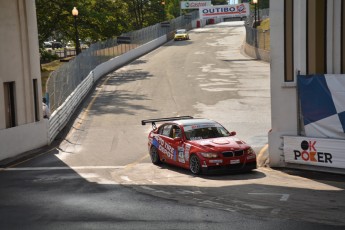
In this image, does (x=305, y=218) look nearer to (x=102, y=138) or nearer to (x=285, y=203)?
(x=285, y=203)

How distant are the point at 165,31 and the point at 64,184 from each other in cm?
6550

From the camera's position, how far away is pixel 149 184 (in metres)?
16.8

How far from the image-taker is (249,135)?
2556 centimetres

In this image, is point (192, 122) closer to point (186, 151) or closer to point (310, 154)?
point (186, 151)

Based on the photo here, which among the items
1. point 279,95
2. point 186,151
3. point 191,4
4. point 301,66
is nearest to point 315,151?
point 279,95

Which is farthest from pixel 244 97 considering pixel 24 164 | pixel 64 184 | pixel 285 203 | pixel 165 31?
pixel 165 31

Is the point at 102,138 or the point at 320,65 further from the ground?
the point at 320,65

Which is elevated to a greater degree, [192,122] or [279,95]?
[279,95]

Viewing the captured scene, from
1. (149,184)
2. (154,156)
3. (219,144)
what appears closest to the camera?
(149,184)

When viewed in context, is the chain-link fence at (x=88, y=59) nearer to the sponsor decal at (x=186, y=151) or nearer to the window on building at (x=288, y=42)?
the sponsor decal at (x=186, y=151)

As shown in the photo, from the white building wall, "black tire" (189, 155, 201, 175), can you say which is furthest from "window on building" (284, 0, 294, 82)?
"black tire" (189, 155, 201, 175)

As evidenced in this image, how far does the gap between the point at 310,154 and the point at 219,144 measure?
2617 mm

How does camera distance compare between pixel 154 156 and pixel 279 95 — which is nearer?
pixel 279 95

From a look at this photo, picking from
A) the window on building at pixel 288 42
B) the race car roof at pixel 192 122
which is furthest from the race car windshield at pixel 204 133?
the window on building at pixel 288 42
